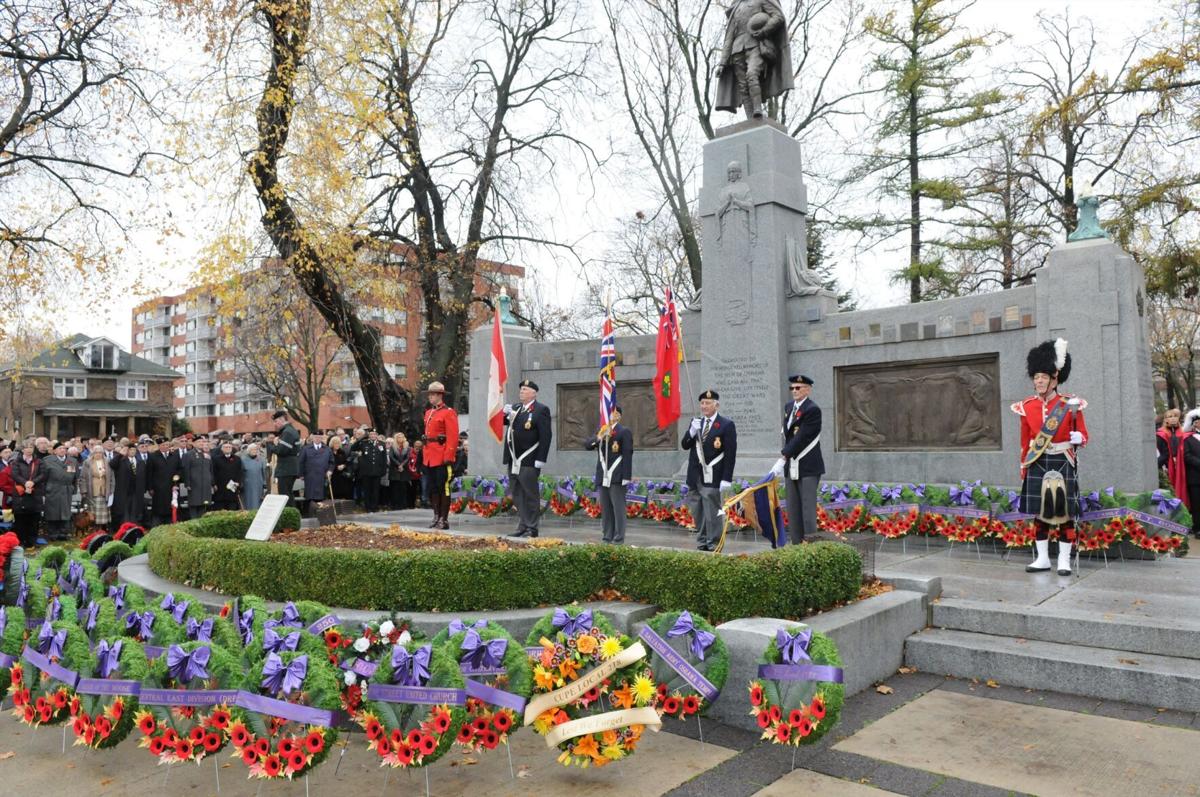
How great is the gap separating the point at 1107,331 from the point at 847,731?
676 centimetres

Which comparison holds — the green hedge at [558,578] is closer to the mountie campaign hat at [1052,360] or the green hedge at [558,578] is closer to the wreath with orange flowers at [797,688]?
the wreath with orange flowers at [797,688]

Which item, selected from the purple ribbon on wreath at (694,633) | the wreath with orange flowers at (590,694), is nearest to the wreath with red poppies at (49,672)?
the wreath with orange flowers at (590,694)

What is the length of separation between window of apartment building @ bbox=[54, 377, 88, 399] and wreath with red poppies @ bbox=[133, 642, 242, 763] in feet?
199

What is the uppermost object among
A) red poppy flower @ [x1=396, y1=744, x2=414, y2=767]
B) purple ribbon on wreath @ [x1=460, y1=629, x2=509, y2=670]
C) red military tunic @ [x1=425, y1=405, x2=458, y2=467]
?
red military tunic @ [x1=425, y1=405, x2=458, y2=467]

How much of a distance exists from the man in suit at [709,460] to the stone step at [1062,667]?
306 cm

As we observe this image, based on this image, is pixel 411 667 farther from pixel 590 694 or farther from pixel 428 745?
pixel 590 694

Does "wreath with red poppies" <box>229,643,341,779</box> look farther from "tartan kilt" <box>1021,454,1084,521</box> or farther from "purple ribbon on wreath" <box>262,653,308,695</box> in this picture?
"tartan kilt" <box>1021,454,1084,521</box>

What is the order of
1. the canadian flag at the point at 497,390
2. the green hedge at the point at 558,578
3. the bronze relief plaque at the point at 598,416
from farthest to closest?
the bronze relief plaque at the point at 598,416
the canadian flag at the point at 497,390
the green hedge at the point at 558,578

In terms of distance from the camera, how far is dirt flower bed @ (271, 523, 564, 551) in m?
8.28

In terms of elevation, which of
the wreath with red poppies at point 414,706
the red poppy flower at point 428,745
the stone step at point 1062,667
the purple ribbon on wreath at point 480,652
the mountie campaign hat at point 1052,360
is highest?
the mountie campaign hat at point 1052,360

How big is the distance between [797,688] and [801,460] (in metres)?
4.30

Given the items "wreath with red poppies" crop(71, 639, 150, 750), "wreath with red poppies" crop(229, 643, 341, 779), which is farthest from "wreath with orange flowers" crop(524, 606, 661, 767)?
"wreath with red poppies" crop(71, 639, 150, 750)

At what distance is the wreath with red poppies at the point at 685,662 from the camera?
4660 mm

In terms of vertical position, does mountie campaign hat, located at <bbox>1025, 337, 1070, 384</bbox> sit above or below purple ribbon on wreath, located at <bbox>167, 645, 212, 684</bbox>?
above
